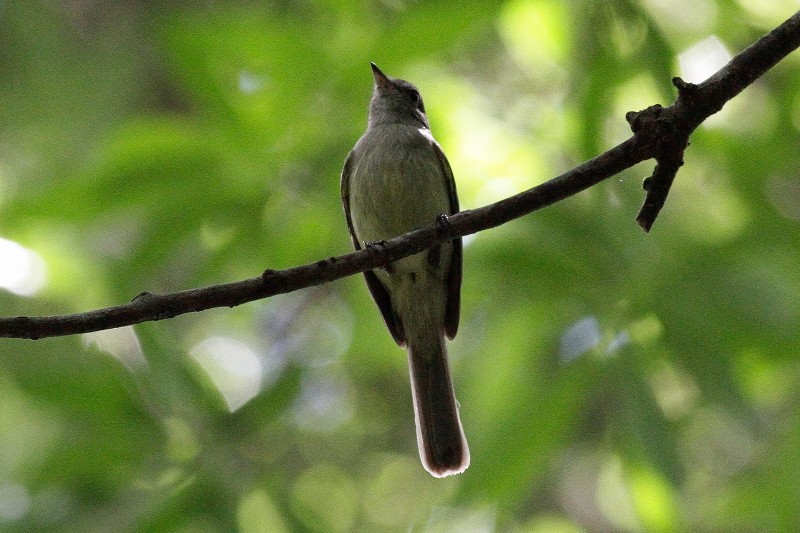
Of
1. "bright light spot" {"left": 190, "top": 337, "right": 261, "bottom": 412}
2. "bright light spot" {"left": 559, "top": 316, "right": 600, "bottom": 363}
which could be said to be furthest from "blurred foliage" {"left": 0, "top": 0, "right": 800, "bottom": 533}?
"bright light spot" {"left": 190, "top": 337, "right": 261, "bottom": 412}

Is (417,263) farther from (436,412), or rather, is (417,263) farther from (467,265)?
(467,265)

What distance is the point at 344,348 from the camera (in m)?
4.16

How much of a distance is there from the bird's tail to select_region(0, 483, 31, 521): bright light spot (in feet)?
5.07

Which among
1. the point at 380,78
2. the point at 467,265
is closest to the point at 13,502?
the point at 467,265

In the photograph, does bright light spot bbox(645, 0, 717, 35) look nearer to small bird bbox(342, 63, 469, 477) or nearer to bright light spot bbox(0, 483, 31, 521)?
small bird bbox(342, 63, 469, 477)

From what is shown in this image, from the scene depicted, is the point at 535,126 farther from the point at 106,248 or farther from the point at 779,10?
the point at 106,248

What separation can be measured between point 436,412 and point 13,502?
5.82 ft

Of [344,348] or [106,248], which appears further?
[106,248]

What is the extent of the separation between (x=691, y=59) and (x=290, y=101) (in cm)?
191

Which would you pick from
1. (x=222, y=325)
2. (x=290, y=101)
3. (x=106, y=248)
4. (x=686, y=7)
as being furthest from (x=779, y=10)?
(x=222, y=325)

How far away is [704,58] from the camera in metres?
4.22

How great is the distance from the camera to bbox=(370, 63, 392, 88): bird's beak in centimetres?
348

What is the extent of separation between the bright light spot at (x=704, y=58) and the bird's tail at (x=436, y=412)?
1.65 meters

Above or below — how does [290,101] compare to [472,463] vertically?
above
